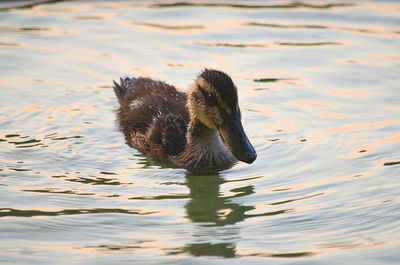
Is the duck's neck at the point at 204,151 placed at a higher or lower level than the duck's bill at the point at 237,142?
lower

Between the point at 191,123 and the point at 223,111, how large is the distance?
0.64 meters

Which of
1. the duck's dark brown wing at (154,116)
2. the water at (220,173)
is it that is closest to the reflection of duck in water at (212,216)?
the water at (220,173)

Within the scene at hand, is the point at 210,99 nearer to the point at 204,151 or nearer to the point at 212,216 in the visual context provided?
the point at 204,151

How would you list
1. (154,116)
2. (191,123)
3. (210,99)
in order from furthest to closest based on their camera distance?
(154,116), (191,123), (210,99)

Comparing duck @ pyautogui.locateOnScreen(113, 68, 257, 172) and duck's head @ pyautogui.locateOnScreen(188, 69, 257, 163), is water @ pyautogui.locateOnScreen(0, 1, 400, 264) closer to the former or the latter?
duck @ pyautogui.locateOnScreen(113, 68, 257, 172)

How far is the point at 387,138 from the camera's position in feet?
28.0

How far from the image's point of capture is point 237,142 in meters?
7.59

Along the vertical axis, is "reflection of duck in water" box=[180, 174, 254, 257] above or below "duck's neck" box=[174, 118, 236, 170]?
below

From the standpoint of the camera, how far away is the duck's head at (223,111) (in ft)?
24.8

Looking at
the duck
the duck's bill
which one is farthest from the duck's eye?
the duck's bill

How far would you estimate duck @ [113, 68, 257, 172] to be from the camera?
7719mm

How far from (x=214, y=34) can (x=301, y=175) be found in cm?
495

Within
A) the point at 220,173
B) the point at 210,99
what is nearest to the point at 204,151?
the point at 220,173

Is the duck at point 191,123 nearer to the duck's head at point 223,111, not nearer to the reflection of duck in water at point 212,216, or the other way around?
the duck's head at point 223,111
